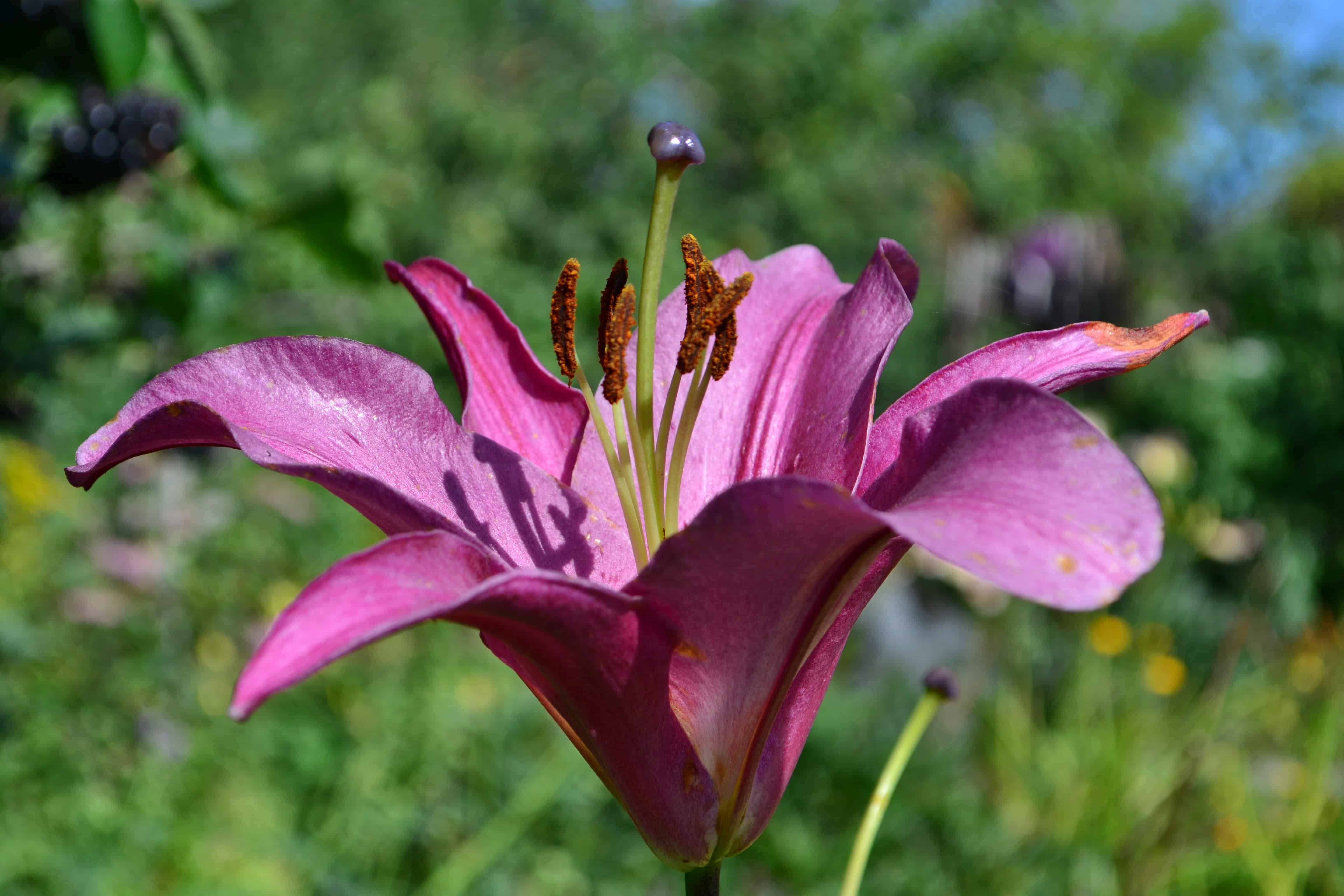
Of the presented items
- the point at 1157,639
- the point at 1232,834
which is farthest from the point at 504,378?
the point at 1157,639

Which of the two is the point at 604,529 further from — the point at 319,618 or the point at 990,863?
the point at 990,863

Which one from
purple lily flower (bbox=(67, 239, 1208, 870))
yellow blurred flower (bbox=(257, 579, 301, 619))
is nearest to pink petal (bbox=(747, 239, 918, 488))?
purple lily flower (bbox=(67, 239, 1208, 870))

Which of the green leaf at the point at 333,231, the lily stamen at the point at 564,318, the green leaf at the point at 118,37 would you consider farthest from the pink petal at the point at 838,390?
the green leaf at the point at 333,231

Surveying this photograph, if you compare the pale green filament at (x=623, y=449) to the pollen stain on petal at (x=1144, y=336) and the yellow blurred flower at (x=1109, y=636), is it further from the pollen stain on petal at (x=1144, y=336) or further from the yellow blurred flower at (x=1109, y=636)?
the yellow blurred flower at (x=1109, y=636)

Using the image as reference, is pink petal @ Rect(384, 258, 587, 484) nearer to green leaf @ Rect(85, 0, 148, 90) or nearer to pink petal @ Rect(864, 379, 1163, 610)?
pink petal @ Rect(864, 379, 1163, 610)

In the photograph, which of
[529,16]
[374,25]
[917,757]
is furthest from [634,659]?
[374,25]

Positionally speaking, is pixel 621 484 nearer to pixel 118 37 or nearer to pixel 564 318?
pixel 564 318
